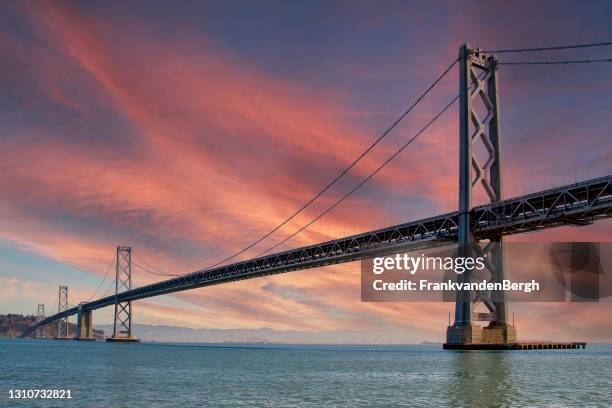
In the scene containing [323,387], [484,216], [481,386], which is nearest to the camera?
[481,386]

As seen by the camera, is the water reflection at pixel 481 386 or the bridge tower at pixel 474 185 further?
the bridge tower at pixel 474 185

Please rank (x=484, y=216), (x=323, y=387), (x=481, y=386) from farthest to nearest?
1. (x=484, y=216)
2. (x=323, y=387)
3. (x=481, y=386)

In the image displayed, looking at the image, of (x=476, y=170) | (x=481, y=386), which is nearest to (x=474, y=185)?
(x=476, y=170)

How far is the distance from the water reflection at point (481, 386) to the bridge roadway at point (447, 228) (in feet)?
74.6

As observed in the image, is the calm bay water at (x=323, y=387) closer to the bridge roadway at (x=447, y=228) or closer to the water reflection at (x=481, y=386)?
the water reflection at (x=481, y=386)

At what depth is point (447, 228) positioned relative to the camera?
81500mm

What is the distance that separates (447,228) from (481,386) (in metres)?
46.8

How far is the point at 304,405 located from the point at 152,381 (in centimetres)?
1510

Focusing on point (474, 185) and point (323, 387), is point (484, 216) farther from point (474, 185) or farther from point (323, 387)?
point (323, 387)

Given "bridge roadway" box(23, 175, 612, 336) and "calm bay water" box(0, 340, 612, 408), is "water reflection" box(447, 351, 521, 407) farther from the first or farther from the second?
"bridge roadway" box(23, 175, 612, 336)

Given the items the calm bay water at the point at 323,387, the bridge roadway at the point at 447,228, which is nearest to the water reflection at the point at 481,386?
the calm bay water at the point at 323,387

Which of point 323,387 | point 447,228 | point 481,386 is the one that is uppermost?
point 447,228

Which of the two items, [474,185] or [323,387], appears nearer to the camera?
[323,387]

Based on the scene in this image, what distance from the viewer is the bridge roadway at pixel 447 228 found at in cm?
6794
